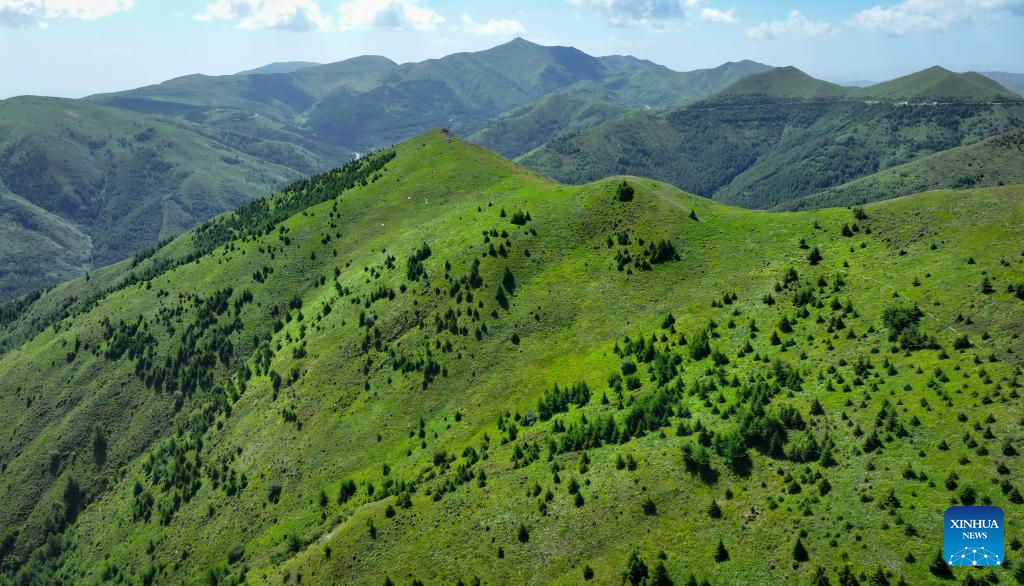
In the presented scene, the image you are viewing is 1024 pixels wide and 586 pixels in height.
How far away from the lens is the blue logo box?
46781 mm

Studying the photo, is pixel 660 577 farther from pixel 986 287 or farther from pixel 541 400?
pixel 986 287

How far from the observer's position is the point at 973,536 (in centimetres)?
4838

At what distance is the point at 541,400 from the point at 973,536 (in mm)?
59616

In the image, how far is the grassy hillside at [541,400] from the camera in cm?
5997

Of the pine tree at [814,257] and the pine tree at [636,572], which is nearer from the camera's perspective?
the pine tree at [636,572]

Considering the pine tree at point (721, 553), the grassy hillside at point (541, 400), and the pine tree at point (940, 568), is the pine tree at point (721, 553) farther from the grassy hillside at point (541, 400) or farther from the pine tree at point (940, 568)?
the pine tree at point (940, 568)

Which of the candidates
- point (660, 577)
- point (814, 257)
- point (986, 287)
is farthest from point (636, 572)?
point (814, 257)

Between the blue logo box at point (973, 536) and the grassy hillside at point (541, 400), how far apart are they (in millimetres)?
1071

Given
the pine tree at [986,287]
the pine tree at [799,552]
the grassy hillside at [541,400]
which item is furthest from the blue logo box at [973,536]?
the pine tree at [986,287]

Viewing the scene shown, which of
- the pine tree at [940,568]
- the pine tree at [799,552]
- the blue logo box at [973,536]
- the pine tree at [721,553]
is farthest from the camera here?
the pine tree at [721,553]

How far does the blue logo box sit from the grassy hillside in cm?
107

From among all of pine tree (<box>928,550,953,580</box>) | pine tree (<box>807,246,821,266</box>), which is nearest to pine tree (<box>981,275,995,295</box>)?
pine tree (<box>807,246,821,266</box>)

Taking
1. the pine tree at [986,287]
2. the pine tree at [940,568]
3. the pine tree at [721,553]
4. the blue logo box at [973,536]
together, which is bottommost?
the pine tree at [721,553]

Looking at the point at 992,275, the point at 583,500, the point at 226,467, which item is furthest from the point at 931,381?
the point at 226,467
